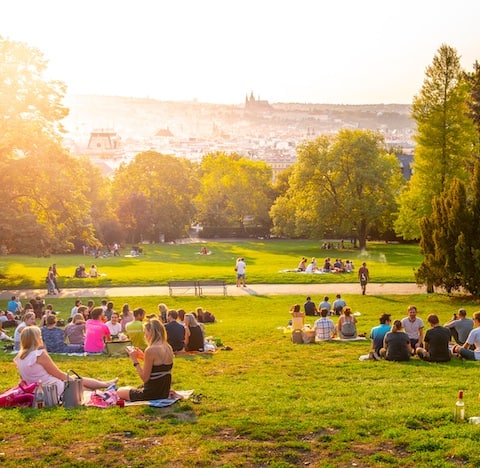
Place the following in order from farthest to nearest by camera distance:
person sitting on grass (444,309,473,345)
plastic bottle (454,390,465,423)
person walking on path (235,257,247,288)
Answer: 1. person walking on path (235,257,247,288)
2. person sitting on grass (444,309,473,345)
3. plastic bottle (454,390,465,423)

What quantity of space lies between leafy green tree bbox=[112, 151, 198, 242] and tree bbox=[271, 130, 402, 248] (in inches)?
653

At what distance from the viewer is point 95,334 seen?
1769 centimetres

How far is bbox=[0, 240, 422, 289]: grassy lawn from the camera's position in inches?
1464

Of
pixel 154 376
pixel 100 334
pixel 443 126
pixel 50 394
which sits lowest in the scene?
pixel 100 334

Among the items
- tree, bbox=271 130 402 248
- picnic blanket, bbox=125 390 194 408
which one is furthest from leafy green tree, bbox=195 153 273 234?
picnic blanket, bbox=125 390 194 408

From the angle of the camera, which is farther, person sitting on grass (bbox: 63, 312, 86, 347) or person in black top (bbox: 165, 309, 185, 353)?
person sitting on grass (bbox: 63, 312, 86, 347)

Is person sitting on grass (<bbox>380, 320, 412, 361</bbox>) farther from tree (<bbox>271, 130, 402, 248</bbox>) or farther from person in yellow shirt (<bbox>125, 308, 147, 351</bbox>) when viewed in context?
tree (<bbox>271, 130, 402, 248</bbox>)

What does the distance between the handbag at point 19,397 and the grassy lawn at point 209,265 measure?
2465cm

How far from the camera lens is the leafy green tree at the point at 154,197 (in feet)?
249

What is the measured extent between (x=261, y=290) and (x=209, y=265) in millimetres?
14766

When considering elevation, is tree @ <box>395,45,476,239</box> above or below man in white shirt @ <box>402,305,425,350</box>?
above

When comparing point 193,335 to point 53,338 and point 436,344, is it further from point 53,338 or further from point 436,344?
point 436,344

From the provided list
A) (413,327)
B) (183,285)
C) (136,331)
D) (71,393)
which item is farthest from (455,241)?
(71,393)

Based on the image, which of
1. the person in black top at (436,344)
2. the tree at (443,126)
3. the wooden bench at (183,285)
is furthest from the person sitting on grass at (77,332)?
the tree at (443,126)
